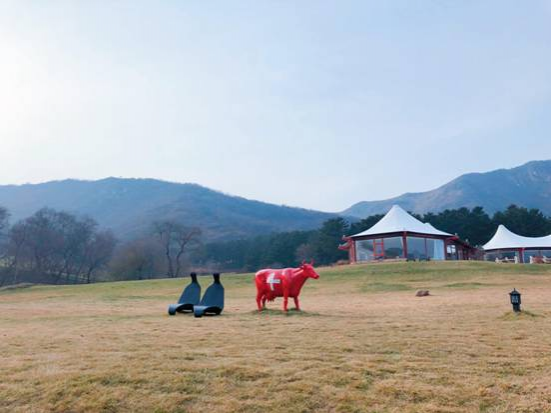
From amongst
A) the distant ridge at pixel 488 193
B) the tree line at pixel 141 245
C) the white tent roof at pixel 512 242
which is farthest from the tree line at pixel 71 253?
the distant ridge at pixel 488 193

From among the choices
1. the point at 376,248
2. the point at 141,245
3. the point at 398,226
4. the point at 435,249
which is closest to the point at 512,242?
the point at 435,249

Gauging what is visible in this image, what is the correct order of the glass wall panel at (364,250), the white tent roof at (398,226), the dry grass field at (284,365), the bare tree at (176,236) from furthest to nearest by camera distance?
the bare tree at (176,236), the glass wall panel at (364,250), the white tent roof at (398,226), the dry grass field at (284,365)

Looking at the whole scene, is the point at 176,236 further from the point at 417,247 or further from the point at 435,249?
the point at 435,249

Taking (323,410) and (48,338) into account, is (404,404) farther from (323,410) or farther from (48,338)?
(48,338)

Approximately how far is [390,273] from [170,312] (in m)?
17.9

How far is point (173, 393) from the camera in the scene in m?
5.59

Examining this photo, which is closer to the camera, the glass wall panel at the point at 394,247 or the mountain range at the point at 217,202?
the glass wall panel at the point at 394,247

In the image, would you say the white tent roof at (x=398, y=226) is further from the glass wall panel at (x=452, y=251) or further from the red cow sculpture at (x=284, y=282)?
the red cow sculpture at (x=284, y=282)

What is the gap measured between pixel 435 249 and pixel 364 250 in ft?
18.8

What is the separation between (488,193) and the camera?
447 feet

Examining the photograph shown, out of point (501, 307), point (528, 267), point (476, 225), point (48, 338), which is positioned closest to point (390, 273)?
point (528, 267)

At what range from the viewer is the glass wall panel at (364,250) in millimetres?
39969

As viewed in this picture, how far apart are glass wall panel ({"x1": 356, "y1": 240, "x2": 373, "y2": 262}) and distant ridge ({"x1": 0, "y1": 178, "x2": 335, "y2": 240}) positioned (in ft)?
212

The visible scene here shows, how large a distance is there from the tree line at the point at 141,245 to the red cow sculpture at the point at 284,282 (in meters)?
39.2
